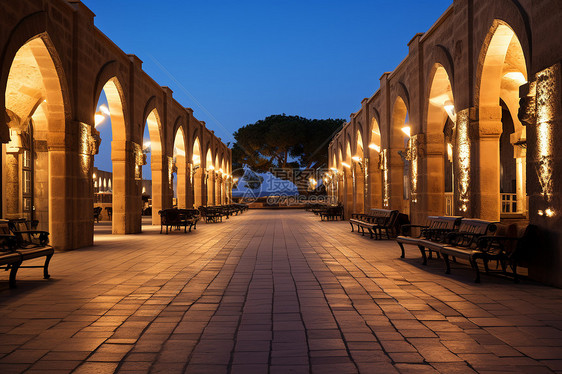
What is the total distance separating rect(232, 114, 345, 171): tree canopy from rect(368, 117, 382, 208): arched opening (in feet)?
74.0

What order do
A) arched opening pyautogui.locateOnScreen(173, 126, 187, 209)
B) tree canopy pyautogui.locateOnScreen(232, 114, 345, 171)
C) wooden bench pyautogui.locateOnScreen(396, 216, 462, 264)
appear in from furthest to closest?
tree canopy pyautogui.locateOnScreen(232, 114, 345, 171)
arched opening pyautogui.locateOnScreen(173, 126, 187, 209)
wooden bench pyautogui.locateOnScreen(396, 216, 462, 264)

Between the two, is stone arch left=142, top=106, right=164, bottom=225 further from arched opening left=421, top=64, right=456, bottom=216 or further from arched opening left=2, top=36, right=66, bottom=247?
arched opening left=421, top=64, right=456, bottom=216

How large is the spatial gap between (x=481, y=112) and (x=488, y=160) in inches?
33.6

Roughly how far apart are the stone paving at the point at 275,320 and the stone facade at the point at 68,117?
295cm

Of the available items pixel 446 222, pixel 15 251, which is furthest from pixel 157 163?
pixel 446 222

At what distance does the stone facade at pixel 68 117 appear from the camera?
323 inches

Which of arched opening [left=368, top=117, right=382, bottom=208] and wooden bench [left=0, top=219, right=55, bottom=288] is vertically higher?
arched opening [left=368, top=117, right=382, bottom=208]

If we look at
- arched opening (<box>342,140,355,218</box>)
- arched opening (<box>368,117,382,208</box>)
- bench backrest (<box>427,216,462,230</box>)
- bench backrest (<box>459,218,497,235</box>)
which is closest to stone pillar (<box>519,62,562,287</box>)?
bench backrest (<box>459,218,497,235</box>)

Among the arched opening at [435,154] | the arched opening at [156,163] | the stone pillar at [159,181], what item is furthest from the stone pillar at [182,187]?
the arched opening at [435,154]

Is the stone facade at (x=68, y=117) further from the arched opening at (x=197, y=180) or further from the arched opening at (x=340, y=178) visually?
the arched opening at (x=340, y=178)

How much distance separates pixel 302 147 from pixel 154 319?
3796 centimetres

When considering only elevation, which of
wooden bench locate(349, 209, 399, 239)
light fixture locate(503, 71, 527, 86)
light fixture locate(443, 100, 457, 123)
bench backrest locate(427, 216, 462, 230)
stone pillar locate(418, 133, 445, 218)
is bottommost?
wooden bench locate(349, 209, 399, 239)

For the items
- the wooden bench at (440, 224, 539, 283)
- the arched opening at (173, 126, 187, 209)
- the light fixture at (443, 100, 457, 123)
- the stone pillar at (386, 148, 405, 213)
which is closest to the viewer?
the wooden bench at (440, 224, 539, 283)

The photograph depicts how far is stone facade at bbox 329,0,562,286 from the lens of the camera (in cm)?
543
